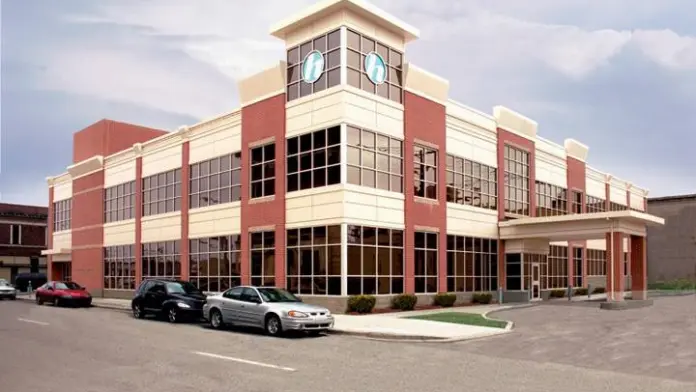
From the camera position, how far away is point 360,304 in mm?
27203

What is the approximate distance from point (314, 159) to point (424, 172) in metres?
6.44

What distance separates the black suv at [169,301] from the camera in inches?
970

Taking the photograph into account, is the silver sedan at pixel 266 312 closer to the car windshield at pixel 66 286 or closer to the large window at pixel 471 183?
the large window at pixel 471 183

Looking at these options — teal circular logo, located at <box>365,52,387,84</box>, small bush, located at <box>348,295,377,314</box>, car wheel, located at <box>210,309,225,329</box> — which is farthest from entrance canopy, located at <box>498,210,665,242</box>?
car wheel, located at <box>210,309,225,329</box>

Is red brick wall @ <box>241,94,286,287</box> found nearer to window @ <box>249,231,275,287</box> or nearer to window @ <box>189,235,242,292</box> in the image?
window @ <box>249,231,275,287</box>

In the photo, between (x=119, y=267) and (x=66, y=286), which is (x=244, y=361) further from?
(x=119, y=267)

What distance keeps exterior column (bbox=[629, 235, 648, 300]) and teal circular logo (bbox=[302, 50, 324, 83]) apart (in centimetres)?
2002

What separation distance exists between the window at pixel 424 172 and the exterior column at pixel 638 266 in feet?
39.9

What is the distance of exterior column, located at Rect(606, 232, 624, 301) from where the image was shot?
3228 centimetres

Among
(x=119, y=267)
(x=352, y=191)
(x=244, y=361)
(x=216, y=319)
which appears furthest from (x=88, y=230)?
(x=244, y=361)

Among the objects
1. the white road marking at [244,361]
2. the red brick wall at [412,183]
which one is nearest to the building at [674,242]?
the red brick wall at [412,183]

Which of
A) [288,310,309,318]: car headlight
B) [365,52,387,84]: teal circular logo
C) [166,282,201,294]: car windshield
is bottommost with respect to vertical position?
[288,310,309,318]: car headlight

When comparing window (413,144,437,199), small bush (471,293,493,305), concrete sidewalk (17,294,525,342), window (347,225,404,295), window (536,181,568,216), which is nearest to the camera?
concrete sidewalk (17,294,525,342)

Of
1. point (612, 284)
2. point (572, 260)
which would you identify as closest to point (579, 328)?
point (612, 284)
